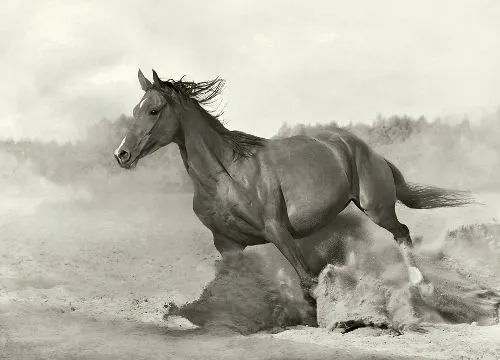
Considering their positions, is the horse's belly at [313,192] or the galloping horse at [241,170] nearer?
the galloping horse at [241,170]

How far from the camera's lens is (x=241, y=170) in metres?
5.11

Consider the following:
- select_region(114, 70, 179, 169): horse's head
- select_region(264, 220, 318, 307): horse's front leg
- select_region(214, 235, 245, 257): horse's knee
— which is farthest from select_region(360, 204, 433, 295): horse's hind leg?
select_region(114, 70, 179, 169): horse's head

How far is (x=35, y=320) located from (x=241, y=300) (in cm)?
169

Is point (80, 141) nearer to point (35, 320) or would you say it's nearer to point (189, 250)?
point (189, 250)

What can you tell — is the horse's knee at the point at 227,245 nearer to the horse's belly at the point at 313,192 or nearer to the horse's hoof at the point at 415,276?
the horse's belly at the point at 313,192

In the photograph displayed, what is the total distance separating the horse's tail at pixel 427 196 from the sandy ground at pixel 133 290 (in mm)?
703

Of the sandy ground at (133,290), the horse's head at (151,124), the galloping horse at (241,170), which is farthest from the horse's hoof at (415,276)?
the horse's head at (151,124)

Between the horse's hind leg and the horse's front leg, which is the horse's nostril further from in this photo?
the horse's hind leg

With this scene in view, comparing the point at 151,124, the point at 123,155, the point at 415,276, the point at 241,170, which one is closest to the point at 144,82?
the point at 151,124

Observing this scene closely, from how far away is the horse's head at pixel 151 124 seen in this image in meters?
4.86

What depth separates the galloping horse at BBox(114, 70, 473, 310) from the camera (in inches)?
195

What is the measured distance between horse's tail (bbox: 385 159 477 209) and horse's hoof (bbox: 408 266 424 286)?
0.75 m

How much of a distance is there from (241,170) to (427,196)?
208 centimetres

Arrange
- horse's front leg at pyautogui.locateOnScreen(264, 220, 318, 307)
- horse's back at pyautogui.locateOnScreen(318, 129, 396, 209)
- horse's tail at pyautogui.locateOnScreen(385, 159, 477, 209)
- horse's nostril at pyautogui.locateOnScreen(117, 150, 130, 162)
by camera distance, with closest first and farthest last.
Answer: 1. horse's nostril at pyautogui.locateOnScreen(117, 150, 130, 162)
2. horse's front leg at pyautogui.locateOnScreen(264, 220, 318, 307)
3. horse's back at pyautogui.locateOnScreen(318, 129, 396, 209)
4. horse's tail at pyautogui.locateOnScreen(385, 159, 477, 209)
